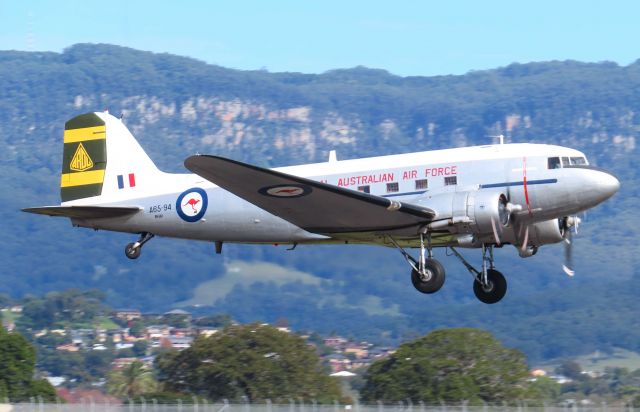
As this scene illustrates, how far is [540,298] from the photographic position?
451ft

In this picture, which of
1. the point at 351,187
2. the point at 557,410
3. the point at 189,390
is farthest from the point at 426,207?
the point at 189,390

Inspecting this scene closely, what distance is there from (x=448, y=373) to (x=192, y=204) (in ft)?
86.4

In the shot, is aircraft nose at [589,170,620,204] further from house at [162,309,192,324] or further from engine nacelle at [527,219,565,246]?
house at [162,309,192,324]

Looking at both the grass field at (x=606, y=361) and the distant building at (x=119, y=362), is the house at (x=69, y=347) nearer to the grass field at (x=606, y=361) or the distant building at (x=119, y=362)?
the distant building at (x=119, y=362)

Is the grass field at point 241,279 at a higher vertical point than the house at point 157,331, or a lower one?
higher

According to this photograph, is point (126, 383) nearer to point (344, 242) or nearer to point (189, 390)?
point (189, 390)

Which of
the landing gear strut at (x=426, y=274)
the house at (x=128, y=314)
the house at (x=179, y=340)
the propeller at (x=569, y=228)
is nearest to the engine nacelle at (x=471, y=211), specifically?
the landing gear strut at (x=426, y=274)

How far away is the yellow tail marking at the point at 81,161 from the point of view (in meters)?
32.0

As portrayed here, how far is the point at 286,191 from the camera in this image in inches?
1053

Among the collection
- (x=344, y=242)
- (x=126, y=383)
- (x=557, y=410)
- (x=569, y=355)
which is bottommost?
(x=569, y=355)

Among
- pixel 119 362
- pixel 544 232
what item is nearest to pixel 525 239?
pixel 544 232

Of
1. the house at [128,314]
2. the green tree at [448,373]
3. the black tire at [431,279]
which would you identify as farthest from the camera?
the house at [128,314]

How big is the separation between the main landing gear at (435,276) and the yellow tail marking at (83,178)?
→ 318 inches

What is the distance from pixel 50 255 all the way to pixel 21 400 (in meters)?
109
